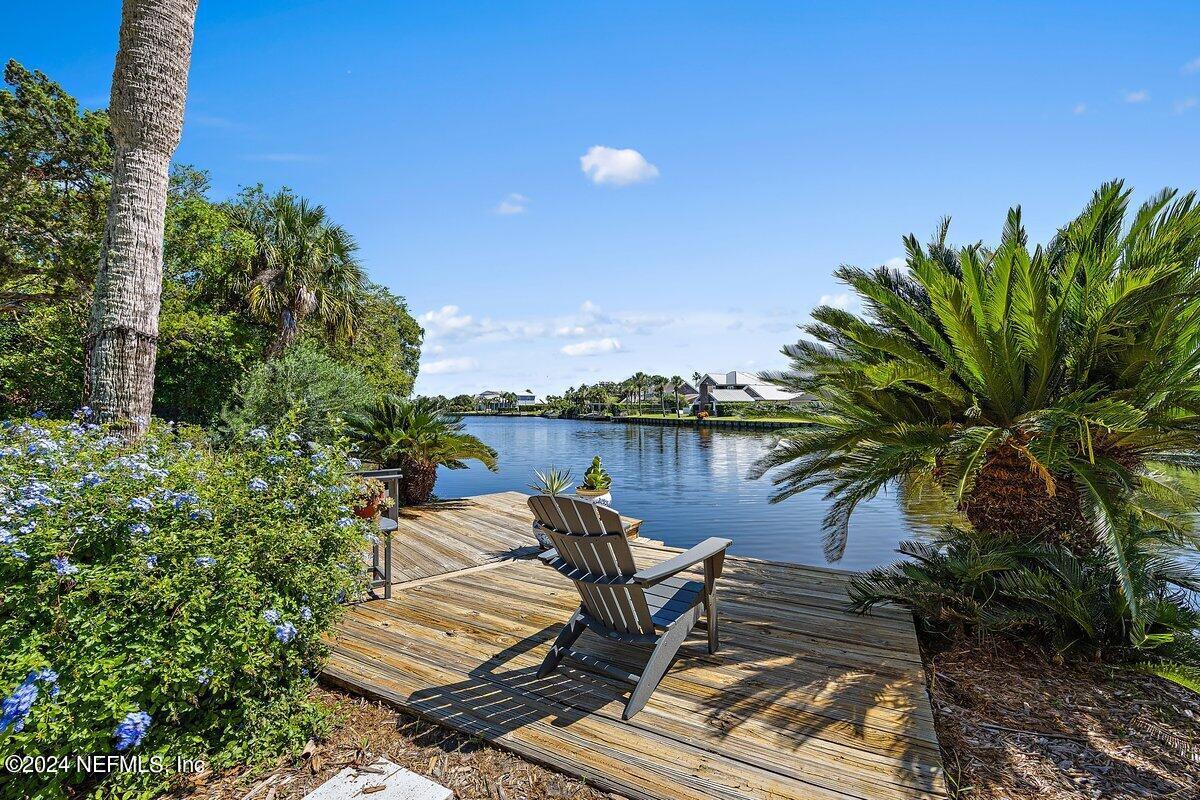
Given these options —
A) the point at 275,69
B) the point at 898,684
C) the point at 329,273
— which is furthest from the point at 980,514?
the point at 329,273

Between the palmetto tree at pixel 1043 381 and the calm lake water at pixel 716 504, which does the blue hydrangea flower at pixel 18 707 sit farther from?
the calm lake water at pixel 716 504

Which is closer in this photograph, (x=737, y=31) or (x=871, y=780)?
(x=871, y=780)

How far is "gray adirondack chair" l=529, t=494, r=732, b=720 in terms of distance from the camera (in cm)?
285

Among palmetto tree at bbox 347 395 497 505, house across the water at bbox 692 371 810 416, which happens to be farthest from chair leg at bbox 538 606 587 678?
house across the water at bbox 692 371 810 416

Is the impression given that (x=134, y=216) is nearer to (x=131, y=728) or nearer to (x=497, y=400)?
(x=131, y=728)

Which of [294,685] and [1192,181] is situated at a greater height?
[1192,181]

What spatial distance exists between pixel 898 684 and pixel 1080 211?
13.7ft

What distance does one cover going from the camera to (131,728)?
178 cm

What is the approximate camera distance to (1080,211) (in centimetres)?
432

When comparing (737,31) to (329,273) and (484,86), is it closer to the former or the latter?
(484,86)

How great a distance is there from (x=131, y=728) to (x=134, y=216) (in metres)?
3.67

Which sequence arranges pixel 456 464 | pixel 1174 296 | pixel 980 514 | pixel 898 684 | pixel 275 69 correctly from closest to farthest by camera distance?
pixel 898 684 → pixel 1174 296 → pixel 980 514 → pixel 275 69 → pixel 456 464

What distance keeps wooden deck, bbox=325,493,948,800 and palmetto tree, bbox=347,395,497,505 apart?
15.1 ft

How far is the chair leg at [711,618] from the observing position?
11.2 ft
